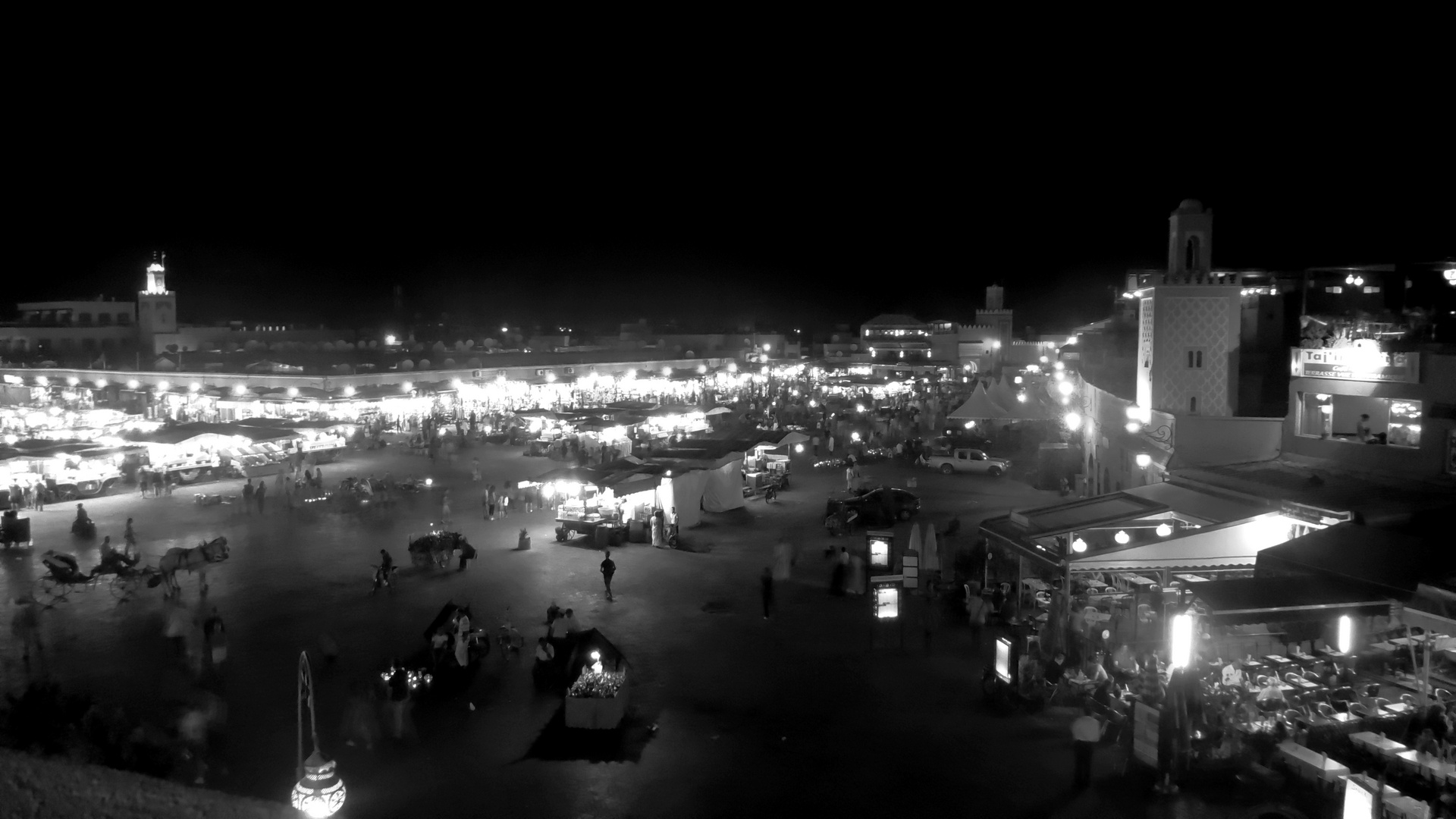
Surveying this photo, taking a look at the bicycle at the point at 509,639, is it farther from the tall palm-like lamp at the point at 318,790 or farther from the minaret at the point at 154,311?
the minaret at the point at 154,311

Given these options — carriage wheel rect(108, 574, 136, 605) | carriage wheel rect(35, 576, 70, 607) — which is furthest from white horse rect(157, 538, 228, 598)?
carriage wheel rect(35, 576, 70, 607)

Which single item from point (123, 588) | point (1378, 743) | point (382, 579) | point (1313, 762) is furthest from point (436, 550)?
point (1378, 743)

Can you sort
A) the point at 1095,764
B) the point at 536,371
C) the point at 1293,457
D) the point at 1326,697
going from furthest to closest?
1. the point at 536,371
2. the point at 1293,457
3. the point at 1326,697
4. the point at 1095,764

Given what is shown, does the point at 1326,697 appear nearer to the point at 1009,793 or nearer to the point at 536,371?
the point at 1009,793

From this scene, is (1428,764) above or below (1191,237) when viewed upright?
below

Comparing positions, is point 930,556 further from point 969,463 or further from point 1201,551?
point 969,463

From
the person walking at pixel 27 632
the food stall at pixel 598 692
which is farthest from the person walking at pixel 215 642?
the food stall at pixel 598 692

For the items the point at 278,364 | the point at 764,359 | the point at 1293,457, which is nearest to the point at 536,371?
the point at 278,364
